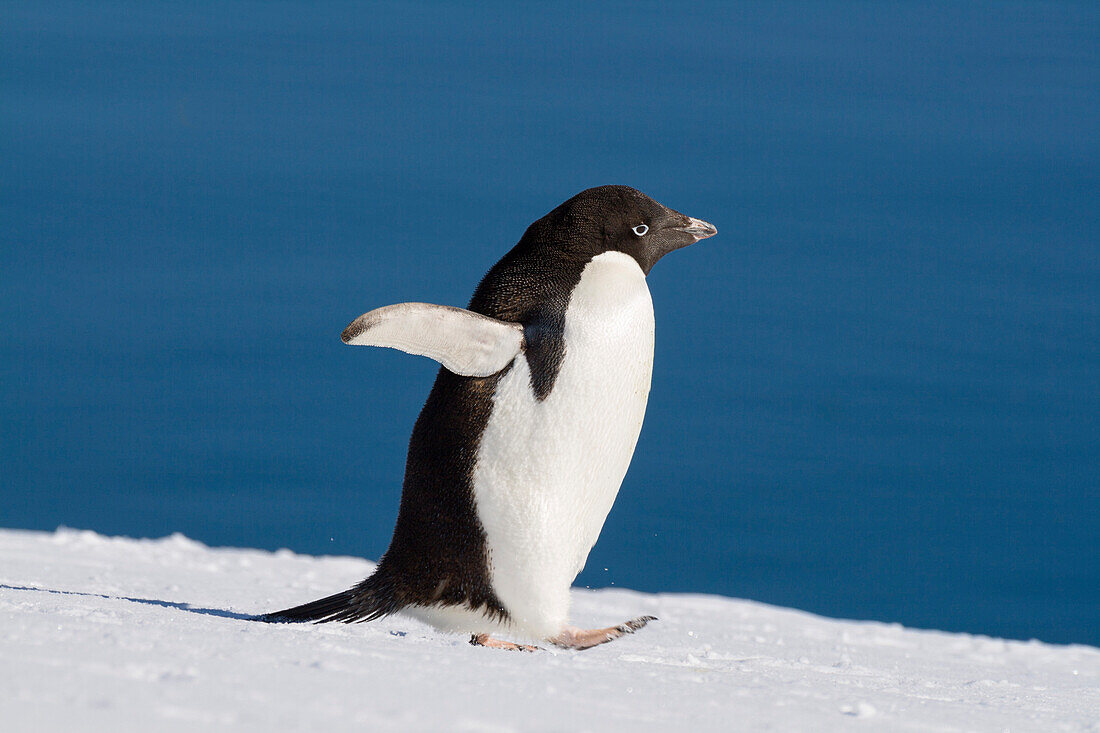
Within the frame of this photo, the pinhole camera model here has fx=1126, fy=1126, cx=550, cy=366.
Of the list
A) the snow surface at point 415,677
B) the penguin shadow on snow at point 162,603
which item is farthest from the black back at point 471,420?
the penguin shadow on snow at point 162,603

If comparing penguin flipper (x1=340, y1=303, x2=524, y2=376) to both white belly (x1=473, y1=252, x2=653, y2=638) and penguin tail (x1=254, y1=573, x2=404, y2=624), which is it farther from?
penguin tail (x1=254, y1=573, x2=404, y2=624)

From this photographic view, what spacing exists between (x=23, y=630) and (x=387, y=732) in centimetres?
89

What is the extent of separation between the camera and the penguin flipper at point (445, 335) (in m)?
2.84

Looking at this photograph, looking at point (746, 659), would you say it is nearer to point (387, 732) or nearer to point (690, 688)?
point (690, 688)

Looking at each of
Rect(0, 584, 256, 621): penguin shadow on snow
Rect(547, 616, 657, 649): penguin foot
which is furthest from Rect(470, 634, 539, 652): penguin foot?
Rect(0, 584, 256, 621): penguin shadow on snow

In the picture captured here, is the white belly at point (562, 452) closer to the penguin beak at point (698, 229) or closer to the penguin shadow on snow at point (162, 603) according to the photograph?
the penguin beak at point (698, 229)

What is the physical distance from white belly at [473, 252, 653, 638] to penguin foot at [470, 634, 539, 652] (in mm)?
96

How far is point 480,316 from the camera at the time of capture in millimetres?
3020

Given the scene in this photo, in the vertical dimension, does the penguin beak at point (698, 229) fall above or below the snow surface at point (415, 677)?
above

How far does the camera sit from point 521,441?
121 inches

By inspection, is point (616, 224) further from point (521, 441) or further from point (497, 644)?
point (497, 644)

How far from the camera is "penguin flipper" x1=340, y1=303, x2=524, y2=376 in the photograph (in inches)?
112

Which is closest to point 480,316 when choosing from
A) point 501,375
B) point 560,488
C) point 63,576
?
point 501,375

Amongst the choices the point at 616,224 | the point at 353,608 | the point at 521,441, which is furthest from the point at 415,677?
the point at 616,224
